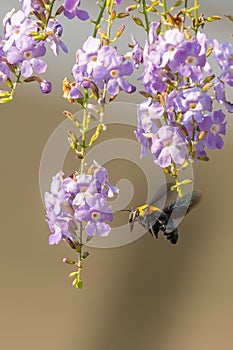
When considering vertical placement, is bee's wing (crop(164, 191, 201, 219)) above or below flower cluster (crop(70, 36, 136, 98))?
below

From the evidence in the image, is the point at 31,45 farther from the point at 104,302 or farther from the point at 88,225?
the point at 104,302

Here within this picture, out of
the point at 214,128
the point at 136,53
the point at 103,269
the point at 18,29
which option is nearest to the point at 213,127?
the point at 214,128

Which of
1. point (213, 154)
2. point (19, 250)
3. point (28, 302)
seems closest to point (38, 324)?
point (28, 302)

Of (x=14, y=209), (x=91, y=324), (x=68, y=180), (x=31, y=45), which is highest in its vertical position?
(x=31, y=45)

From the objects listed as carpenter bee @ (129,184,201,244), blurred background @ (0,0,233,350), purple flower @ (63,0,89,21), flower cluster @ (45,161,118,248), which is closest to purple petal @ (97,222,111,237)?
flower cluster @ (45,161,118,248)

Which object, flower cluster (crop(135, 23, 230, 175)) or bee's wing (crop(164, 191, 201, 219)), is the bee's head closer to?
bee's wing (crop(164, 191, 201, 219))
